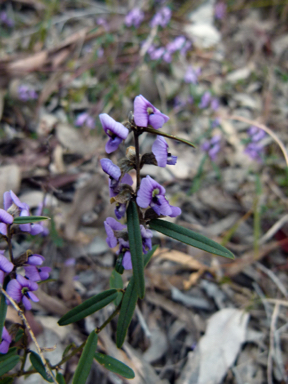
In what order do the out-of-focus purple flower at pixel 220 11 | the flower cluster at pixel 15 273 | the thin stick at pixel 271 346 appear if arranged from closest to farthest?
the flower cluster at pixel 15 273 → the thin stick at pixel 271 346 → the out-of-focus purple flower at pixel 220 11

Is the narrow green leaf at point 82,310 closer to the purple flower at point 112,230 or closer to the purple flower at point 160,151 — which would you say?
the purple flower at point 112,230

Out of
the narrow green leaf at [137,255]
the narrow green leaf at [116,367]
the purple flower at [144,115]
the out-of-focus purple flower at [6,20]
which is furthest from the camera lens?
the out-of-focus purple flower at [6,20]

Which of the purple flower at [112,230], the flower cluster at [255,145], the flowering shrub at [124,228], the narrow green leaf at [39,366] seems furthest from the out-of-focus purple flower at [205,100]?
the narrow green leaf at [39,366]

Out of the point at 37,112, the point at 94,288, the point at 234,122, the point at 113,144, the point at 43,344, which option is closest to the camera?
the point at 113,144

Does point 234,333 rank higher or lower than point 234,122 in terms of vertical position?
lower

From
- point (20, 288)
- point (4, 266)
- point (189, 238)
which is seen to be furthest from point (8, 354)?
point (189, 238)

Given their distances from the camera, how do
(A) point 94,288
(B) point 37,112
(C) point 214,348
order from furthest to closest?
(B) point 37,112 < (A) point 94,288 < (C) point 214,348

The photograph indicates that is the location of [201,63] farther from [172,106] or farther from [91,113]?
[91,113]

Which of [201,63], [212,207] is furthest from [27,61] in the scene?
[212,207]
